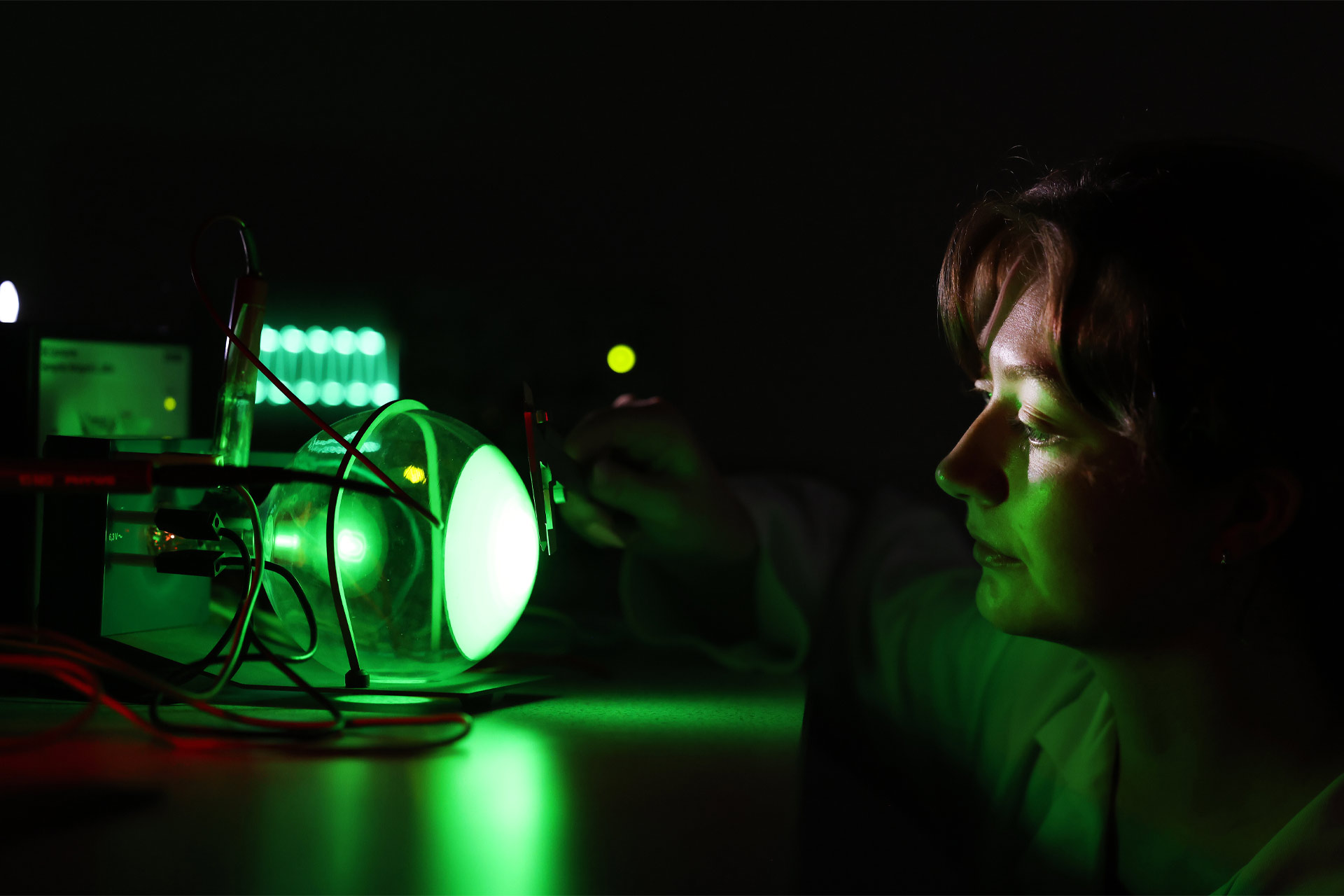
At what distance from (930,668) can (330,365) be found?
710 millimetres

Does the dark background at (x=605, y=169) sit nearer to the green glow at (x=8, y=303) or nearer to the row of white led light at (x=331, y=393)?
the row of white led light at (x=331, y=393)

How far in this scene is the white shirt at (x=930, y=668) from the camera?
764mm

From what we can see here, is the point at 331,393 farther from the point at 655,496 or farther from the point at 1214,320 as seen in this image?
the point at 1214,320

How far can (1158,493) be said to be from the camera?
1.84 feet

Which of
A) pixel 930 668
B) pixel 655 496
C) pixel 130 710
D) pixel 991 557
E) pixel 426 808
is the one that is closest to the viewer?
pixel 426 808

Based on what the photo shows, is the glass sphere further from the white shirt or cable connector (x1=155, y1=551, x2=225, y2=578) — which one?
the white shirt

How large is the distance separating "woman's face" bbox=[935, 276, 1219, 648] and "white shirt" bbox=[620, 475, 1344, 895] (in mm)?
199

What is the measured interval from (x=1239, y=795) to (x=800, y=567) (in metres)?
0.41

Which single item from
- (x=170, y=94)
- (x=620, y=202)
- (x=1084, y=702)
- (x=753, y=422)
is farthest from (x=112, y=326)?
(x=1084, y=702)

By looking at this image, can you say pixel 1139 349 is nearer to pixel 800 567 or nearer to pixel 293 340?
pixel 800 567

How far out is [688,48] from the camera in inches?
42.8

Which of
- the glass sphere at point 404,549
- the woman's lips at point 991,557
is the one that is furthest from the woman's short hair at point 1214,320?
the glass sphere at point 404,549

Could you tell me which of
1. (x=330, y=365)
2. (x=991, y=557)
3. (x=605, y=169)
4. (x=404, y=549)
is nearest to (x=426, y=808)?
(x=404, y=549)

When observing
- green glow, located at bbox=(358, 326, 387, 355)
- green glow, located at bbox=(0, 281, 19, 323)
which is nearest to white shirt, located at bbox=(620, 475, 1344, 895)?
green glow, located at bbox=(358, 326, 387, 355)
